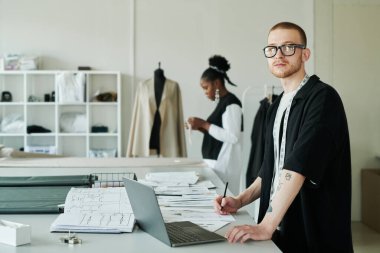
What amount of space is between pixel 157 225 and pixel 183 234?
108mm

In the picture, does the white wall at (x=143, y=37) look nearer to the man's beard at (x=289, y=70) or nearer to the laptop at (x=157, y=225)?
the man's beard at (x=289, y=70)

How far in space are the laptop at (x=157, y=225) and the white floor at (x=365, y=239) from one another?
127 inches

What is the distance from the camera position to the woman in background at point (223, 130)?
12.1ft

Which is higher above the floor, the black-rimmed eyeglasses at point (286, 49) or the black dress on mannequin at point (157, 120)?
the black-rimmed eyeglasses at point (286, 49)

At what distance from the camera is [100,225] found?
1587mm

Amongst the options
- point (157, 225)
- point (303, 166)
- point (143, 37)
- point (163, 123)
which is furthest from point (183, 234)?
point (143, 37)

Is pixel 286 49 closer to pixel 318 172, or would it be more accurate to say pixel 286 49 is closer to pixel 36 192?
pixel 318 172

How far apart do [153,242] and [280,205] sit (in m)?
0.44

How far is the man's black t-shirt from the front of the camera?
67.2 inches

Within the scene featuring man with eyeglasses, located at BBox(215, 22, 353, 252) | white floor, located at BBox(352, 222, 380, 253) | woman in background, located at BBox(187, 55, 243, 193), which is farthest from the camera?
white floor, located at BBox(352, 222, 380, 253)

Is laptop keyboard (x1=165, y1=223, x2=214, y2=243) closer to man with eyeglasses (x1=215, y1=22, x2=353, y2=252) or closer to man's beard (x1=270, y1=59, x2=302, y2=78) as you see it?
man with eyeglasses (x1=215, y1=22, x2=353, y2=252)

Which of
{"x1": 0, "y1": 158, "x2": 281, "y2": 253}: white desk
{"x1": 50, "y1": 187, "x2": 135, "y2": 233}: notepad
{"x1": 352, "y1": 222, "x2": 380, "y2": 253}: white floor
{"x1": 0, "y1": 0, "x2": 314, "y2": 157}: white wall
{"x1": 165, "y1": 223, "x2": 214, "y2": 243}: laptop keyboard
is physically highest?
{"x1": 0, "y1": 0, "x2": 314, "y2": 157}: white wall

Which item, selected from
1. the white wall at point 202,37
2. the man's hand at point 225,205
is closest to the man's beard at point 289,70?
the man's hand at point 225,205

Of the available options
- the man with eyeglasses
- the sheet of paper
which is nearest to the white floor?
the sheet of paper
